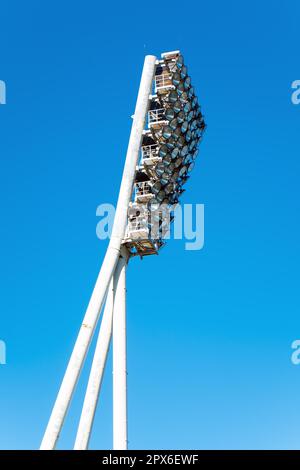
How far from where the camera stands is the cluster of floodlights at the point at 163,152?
47688mm

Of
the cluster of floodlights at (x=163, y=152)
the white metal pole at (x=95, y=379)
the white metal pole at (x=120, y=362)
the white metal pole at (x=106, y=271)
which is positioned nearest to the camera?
the white metal pole at (x=106, y=271)

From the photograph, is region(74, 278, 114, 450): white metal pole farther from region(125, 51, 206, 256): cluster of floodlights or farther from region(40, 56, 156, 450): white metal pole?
region(125, 51, 206, 256): cluster of floodlights

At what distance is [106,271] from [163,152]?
9009 mm

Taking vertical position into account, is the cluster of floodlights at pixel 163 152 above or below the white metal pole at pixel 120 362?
above

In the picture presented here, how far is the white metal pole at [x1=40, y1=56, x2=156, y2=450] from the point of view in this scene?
39500 millimetres

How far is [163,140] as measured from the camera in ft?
162

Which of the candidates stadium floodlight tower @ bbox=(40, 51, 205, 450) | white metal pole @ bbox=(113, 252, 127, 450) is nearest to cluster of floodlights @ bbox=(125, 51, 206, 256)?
stadium floodlight tower @ bbox=(40, 51, 205, 450)

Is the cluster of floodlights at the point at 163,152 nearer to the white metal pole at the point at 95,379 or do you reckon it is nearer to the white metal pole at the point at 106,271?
the white metal pole at the point at 106,271

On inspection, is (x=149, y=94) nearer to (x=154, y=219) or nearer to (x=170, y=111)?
(x=170, y=111)

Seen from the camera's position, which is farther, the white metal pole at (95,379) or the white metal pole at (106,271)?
the white metal pole at (95,379)

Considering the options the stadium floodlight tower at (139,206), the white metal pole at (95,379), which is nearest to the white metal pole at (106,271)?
the stadium floodlight tower at (139,206)

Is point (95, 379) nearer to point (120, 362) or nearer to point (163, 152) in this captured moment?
point (120, 362)
